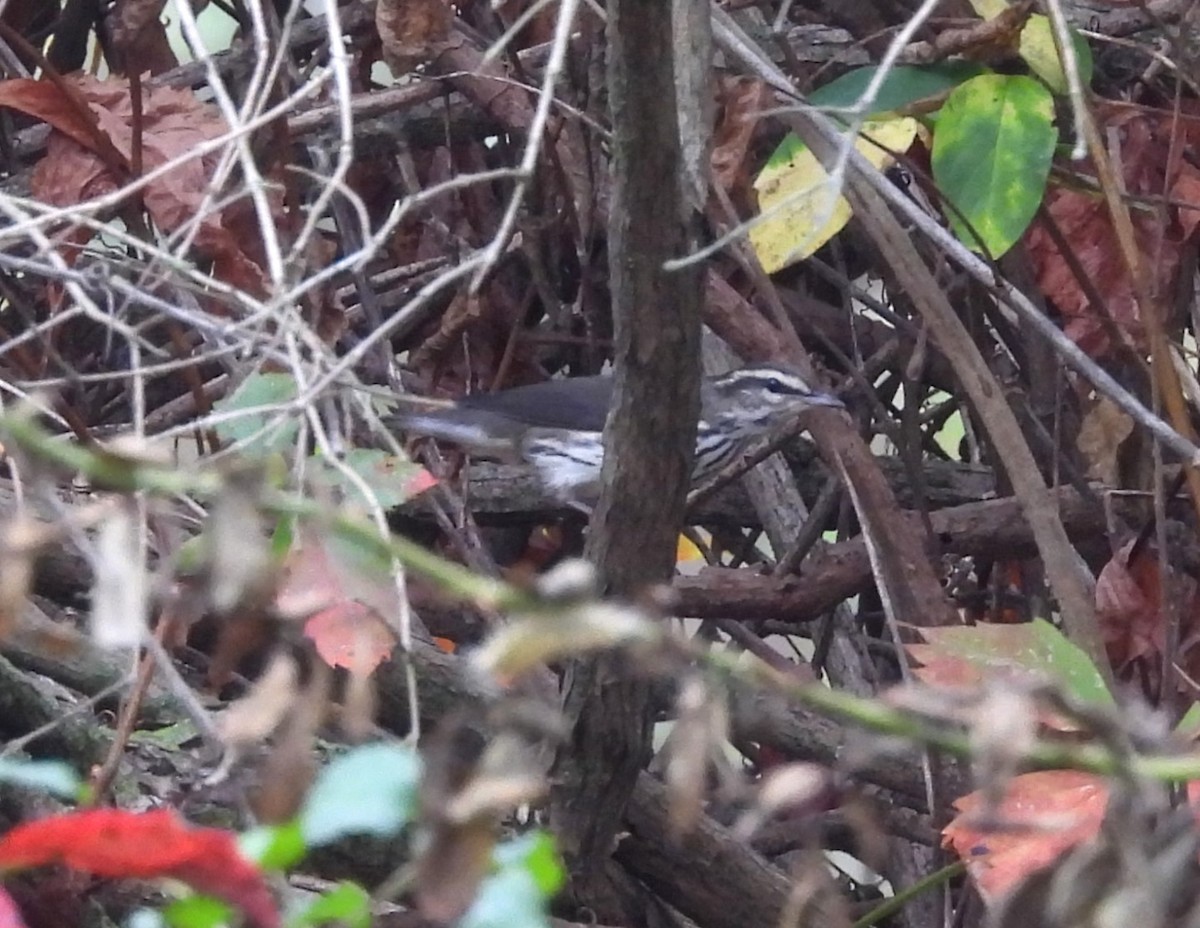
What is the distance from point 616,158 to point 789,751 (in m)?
1.46

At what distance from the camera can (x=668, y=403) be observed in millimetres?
1930

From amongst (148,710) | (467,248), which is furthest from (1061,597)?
(467,248)

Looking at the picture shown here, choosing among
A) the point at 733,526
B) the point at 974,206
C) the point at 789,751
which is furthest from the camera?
the point at 733,526

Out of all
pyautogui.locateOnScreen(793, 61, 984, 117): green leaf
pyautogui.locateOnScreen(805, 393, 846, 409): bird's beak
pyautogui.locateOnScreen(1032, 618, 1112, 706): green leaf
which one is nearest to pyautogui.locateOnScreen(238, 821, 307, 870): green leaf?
pyautogui.locateOnScreen(1032, 618, 1112, 706): green leaf

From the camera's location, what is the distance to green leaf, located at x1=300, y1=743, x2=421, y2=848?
801 millimetres

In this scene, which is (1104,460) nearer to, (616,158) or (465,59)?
(465,59)

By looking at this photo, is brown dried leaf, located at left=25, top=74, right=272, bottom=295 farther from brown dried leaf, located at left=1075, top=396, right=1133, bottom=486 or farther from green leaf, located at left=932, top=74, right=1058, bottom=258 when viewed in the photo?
brown dried leaf, located at left=1075, top=396, right=1133, bottom=486

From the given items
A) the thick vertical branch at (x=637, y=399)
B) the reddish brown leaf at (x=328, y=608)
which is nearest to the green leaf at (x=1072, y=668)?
the thick vertical branch at (x=637, y=399)

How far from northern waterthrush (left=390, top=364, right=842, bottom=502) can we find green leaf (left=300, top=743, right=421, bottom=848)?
8.63ft

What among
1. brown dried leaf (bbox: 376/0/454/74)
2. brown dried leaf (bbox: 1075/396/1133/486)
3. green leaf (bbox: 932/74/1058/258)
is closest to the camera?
green leaf (bbox: 932/74/1058/258)

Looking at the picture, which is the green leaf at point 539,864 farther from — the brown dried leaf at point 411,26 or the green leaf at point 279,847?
the brown dried leaf at point 411,26

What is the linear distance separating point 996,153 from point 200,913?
5.86 ft

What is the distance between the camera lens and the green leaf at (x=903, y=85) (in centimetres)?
252

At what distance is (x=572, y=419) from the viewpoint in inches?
179
